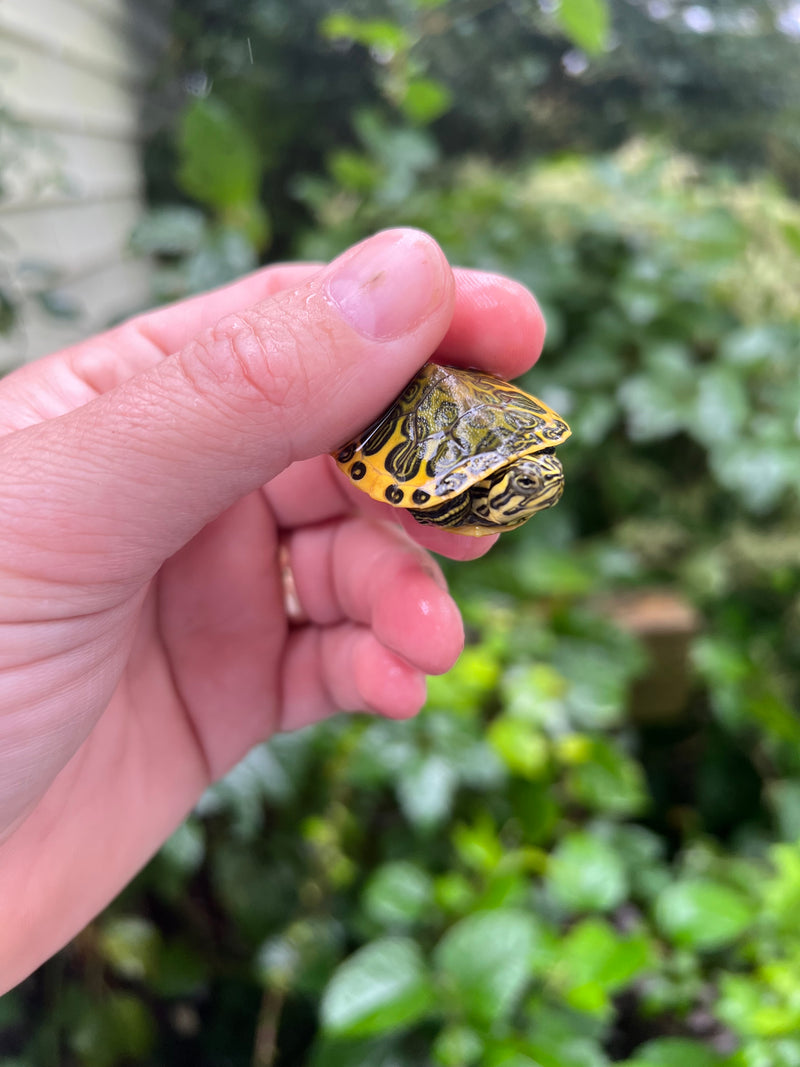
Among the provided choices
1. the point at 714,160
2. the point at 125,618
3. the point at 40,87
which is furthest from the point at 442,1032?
the point at 714,160

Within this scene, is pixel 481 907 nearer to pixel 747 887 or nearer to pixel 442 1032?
pixel 442 1032

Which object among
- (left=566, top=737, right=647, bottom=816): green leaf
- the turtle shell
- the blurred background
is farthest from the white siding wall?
(left=566, top=737, right=647, bottom=816): green leaf

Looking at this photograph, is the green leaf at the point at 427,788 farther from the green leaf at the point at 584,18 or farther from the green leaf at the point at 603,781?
the green leaf at the point at 584,18

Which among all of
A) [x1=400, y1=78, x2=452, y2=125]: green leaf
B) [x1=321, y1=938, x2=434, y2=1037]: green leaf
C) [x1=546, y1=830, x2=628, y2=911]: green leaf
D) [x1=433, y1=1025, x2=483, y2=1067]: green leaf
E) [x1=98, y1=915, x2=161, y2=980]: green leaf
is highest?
[x1=400, y1=78, x2=452, y2=125]: green leaf

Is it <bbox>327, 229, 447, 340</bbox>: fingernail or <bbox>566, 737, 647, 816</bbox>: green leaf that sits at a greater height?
<bbox>327, 229, 447, 340</bbox>: fingernail

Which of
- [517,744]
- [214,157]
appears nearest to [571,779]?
[517,744]

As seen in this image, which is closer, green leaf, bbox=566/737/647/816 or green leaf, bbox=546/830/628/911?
green leaf, bbox=546/830/628/911

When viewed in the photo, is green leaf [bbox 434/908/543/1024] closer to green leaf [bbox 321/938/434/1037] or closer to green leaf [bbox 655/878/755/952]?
green leaf [bbox 321/938/434/1037]

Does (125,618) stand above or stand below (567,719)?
above
